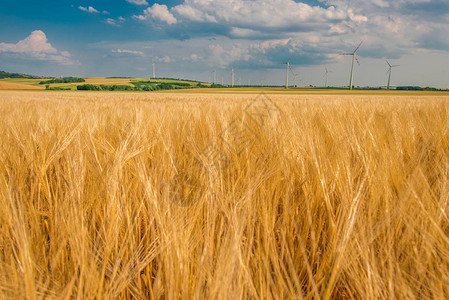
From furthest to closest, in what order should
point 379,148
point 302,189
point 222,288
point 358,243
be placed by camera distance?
point 379,148, point 302,189, point 358,243, point 222,288

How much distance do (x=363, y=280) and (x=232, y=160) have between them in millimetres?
585

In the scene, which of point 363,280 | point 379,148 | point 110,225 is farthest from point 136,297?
point 379,148

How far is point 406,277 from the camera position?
1.63ft

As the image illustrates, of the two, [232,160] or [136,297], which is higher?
[232,160]

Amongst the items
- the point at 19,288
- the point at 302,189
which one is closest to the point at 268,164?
the point at 302,189

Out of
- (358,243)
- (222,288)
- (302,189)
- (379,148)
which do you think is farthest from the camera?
(379,148)

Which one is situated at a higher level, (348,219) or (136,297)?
(348,219)

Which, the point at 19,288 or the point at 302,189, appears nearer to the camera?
the point at 19,288

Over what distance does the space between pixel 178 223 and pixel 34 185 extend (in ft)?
1.99

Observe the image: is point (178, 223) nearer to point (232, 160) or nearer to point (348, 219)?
point (348, 219)

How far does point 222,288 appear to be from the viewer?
0.38 metres

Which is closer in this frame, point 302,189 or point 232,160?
point 302,189

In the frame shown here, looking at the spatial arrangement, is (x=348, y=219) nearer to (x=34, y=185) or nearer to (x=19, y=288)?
(x=19, y=288)

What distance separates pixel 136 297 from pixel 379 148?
896 mm
